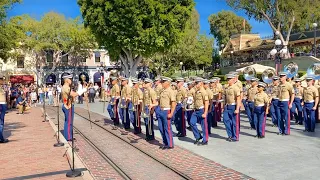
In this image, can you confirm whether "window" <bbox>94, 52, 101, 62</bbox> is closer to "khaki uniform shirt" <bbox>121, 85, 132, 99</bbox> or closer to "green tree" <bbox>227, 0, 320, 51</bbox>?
"green tree" <bbox>227, 0, 320, 51</bbox>

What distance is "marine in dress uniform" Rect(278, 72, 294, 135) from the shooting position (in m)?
12.0

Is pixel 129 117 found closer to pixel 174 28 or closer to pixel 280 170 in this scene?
pixel 280 170

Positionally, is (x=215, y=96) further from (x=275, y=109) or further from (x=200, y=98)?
(x=200, y=98)

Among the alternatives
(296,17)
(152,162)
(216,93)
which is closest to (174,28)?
(296,17)

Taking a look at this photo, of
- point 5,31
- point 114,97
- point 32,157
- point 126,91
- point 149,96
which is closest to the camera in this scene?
point 32,157

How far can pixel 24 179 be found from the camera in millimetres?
7484

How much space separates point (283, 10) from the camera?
4100cm

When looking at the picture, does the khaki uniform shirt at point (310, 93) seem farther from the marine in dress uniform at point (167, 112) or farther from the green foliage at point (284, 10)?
the green foliage at point (284, 10)

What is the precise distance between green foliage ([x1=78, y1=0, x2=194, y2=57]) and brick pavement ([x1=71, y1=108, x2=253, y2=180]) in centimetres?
2110

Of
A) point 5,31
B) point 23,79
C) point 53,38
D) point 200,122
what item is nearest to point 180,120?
point 200,122

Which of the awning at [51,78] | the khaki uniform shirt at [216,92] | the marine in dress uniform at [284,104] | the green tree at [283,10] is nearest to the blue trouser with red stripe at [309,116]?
the marine in dress uniform at [284,104]

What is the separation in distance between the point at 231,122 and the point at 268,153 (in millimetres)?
2043

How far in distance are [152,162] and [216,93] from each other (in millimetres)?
6185

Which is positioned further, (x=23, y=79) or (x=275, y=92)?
(x=23, y=79)
